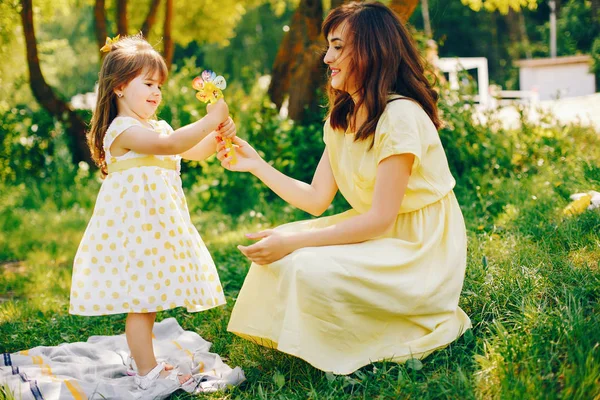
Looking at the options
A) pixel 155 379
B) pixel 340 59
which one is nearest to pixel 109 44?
pixel 340 59

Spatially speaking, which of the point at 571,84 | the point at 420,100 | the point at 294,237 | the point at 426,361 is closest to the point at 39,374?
the point at 294,237

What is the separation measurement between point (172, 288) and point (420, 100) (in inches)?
48.9

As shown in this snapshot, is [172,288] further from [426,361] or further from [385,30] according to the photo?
[385,30]

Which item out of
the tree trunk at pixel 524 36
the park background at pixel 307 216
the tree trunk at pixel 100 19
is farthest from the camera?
the tree trunk at pixel 524 36

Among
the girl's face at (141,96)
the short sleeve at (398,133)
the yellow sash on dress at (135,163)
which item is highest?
the girl's face at (141,96)

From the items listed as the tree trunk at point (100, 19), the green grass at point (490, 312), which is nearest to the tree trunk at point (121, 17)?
the tree trunk at point (100, 19)

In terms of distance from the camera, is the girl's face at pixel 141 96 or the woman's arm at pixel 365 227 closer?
the woman's arm at pixel 365 227

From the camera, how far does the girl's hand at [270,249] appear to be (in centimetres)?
245

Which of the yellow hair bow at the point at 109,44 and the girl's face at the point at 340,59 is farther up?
the yellow hair bow at the point at 109,44

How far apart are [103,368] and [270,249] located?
101cm

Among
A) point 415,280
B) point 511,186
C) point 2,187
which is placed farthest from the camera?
point 2,187

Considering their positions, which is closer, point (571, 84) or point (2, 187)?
point (2, 187)

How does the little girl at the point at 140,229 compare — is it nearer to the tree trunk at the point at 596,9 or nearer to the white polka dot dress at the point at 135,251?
the white polka dot dress at the point at 135,251

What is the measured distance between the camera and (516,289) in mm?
2748
